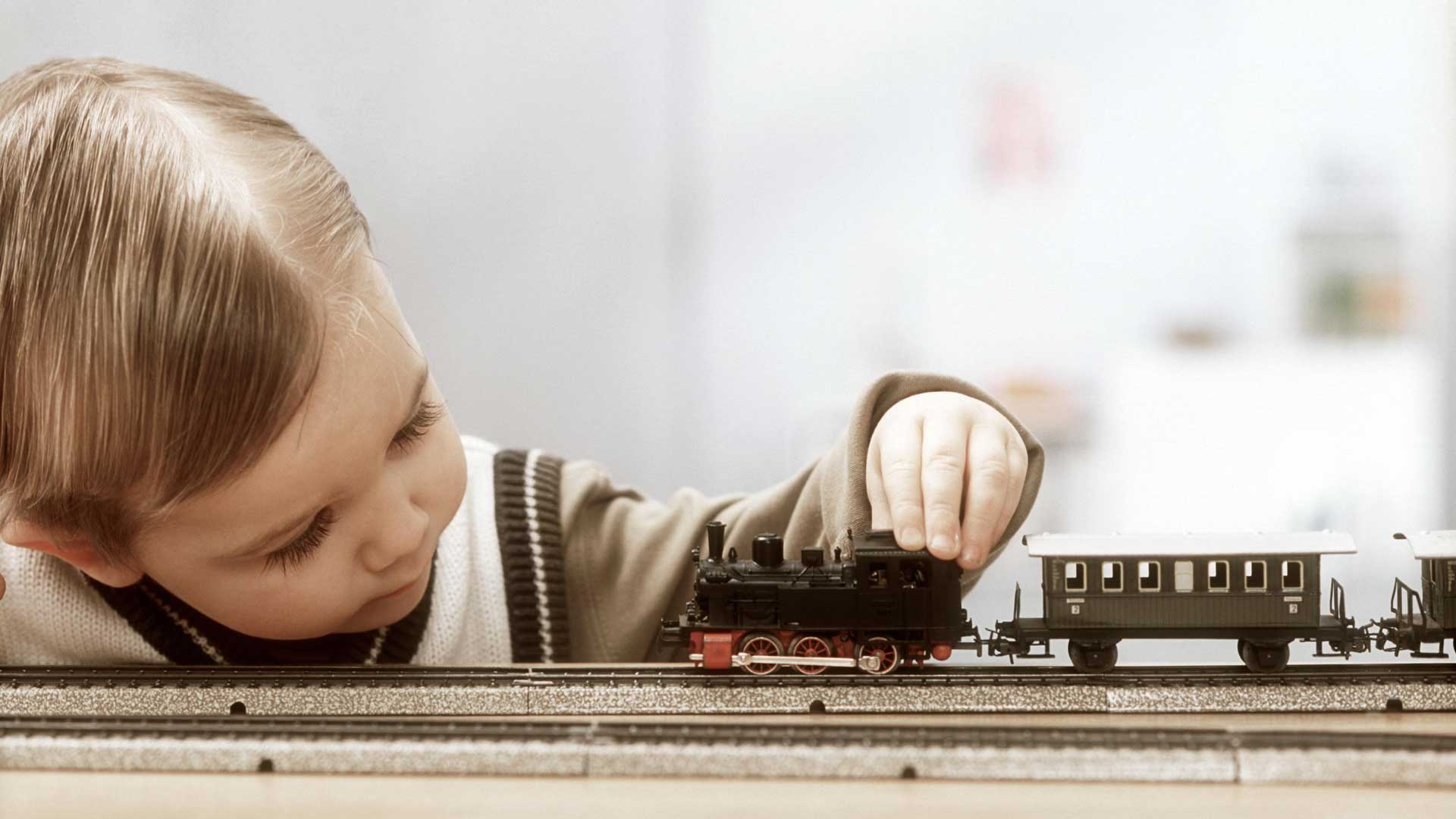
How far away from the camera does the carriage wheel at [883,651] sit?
1.72 m

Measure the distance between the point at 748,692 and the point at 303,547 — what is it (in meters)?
0.63

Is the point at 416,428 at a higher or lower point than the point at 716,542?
higher

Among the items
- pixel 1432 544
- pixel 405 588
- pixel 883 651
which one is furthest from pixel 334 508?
pixel 1432 544

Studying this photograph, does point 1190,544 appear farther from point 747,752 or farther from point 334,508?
point 334,508

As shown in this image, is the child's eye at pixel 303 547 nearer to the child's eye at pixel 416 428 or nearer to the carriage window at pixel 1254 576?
the child's eye at pixel 416 428

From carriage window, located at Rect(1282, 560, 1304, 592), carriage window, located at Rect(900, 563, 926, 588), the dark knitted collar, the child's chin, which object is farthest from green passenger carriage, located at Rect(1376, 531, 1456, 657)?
the dark knitted collar

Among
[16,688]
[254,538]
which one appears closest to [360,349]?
[254,538]

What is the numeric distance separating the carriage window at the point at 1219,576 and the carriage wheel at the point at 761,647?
0.62 m

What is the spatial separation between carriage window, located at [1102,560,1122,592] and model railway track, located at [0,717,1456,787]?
0.46 m

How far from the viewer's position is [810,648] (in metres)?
1.74

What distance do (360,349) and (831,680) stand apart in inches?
29.2

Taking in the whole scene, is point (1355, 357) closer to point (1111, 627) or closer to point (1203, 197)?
point (1203, 197)

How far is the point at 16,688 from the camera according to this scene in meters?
1.64

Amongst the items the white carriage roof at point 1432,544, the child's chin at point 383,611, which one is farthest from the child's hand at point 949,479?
the child's chin at point 383,611
